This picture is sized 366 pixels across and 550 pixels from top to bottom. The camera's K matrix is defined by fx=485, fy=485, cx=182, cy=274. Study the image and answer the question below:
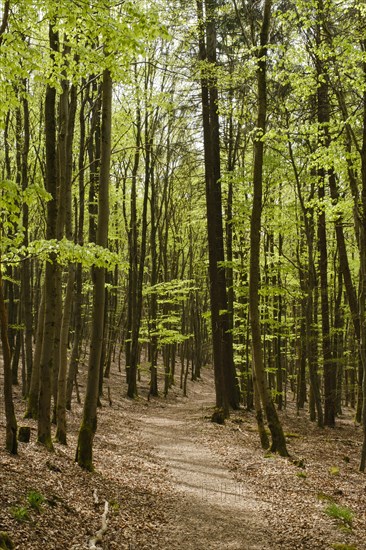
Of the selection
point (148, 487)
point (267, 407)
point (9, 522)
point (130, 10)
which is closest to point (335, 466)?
point (267, 407)

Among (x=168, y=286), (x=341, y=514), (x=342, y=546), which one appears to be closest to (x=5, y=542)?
(x=342, y=546)

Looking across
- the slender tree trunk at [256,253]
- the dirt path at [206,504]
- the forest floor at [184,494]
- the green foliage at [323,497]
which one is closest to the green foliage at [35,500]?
the forest floor at [184,494]

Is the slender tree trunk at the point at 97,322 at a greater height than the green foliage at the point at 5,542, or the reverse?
the slender tree trunk at the point at 97,322

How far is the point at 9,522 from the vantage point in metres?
5.55

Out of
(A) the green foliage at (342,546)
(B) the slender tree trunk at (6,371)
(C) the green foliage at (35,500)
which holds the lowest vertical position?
(A) the green foliage at (342,546)

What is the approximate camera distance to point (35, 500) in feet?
20.5

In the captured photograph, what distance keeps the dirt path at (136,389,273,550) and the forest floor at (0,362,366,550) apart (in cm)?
2

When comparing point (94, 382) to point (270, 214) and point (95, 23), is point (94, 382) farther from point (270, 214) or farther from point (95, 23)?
point (270, 214)

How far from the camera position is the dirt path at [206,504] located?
6887 millimetres

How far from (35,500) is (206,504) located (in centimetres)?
339

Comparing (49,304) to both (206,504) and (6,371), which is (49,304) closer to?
(6,371)

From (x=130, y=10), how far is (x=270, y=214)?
13318 millimetres

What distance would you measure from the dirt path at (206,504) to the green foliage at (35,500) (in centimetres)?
184

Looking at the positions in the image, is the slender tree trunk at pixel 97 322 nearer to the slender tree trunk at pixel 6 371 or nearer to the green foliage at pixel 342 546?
the slender tree trunk at pixel 6 371
